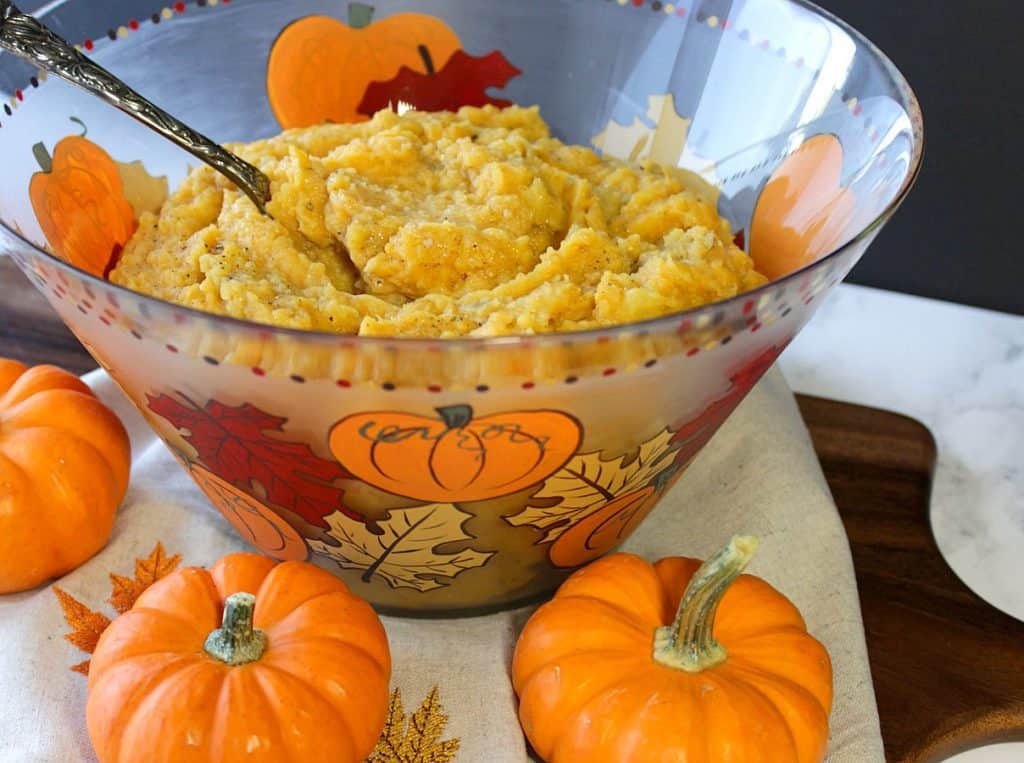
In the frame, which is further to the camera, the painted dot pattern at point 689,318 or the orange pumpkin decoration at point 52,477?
the orange pumpkin decoration at point 52,477

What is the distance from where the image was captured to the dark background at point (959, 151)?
1698 millimetres

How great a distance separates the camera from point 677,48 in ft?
4.67

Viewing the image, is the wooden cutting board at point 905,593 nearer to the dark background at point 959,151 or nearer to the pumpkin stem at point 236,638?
the dark background at point 959,151

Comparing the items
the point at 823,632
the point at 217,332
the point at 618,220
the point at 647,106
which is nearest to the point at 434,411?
the point at 217,332

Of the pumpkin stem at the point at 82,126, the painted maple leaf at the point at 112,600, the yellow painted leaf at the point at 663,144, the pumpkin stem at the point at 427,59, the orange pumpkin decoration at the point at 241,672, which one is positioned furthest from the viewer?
the pumpkin stem at the point at 427,59

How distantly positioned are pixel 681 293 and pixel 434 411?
1.04ft

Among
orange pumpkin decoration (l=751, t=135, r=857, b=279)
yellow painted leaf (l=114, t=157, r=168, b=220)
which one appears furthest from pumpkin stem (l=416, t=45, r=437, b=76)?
orange pumpkin decoration (l=751, t=135, r=857, b=279)

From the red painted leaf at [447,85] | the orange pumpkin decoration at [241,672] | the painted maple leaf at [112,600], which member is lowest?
the painted maple leaf at [112,600]

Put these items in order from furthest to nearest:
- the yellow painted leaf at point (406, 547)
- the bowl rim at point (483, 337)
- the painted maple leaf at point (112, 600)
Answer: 1. the painted maple leaf at point (112, 600)
2. the yellow painted leaf at point (406, 547)
3. the bowl rim at point (483, 337)

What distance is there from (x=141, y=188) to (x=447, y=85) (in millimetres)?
450

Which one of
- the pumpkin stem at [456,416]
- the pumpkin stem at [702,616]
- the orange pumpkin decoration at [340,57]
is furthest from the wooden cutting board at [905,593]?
the pumpkin stem at [456,416]

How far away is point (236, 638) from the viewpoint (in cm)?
98

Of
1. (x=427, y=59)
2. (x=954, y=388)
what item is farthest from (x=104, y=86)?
(x=954, y=388)

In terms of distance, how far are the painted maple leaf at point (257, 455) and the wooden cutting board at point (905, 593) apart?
0.60m
